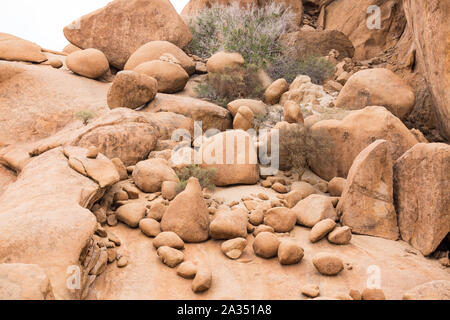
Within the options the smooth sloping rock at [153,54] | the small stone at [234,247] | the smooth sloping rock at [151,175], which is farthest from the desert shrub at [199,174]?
the smooth sloping rock at [153,54]

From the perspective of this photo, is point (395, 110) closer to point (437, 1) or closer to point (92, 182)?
point (437, 1)

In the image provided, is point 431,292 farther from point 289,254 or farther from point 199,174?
point 199,174

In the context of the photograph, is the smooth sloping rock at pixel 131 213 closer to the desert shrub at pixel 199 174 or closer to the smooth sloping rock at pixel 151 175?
the smooth sloping rock at pixel 151 175

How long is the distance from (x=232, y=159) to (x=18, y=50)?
21.3ft

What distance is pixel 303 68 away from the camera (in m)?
9.16

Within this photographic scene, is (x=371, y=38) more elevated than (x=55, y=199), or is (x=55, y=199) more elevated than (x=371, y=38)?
(x=371, y=38)

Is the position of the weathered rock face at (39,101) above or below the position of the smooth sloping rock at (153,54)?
below

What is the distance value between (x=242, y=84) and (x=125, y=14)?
14.3 feet

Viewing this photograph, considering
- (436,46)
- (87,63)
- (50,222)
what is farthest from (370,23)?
(50,222)

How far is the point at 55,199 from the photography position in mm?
3512

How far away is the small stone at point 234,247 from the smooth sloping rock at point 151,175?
1.34m

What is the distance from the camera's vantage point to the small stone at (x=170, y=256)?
334 cm

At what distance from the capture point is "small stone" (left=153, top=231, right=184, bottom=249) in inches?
141
